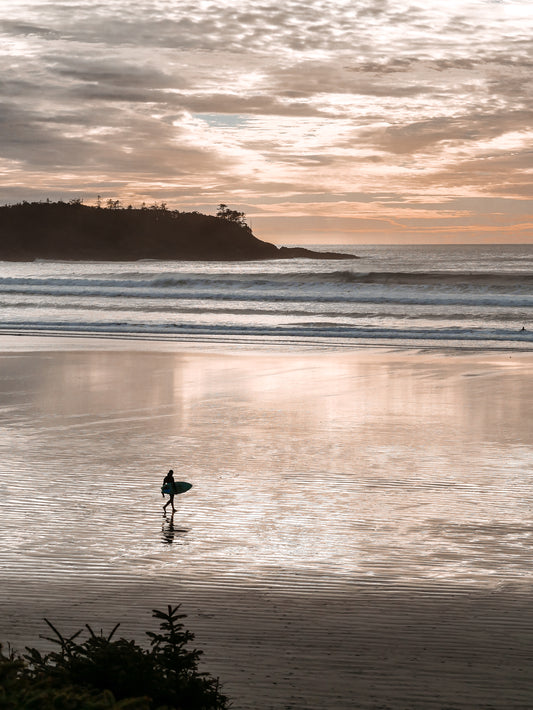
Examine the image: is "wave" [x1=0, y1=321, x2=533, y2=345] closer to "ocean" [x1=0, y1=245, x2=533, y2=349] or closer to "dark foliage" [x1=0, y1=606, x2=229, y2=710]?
"ocean" [x1=0, y1=245, x2=533, y2=349]

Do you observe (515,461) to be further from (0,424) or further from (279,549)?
(0,424)

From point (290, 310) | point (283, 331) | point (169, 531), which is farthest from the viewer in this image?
point (290, 310)

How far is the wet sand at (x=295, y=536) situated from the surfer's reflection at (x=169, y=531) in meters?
0.03

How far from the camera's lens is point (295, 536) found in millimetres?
8102

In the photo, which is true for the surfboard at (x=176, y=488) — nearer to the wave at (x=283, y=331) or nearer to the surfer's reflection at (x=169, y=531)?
the surfer's reflection at (x=169, y=531)

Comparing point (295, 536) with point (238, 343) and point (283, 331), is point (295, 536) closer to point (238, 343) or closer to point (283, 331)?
point (238, 343)

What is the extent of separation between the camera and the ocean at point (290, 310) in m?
32.1

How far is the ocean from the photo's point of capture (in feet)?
105

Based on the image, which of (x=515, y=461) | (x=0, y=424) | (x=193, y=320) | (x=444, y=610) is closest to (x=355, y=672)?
(x=444, y=610)

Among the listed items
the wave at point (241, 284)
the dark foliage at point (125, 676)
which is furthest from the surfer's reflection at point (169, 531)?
the wave at point (241, 284)

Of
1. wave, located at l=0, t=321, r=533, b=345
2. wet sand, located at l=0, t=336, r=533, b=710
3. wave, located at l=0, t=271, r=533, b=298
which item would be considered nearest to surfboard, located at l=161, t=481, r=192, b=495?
wet sand, located at l=0, t=336, r=533, b=710

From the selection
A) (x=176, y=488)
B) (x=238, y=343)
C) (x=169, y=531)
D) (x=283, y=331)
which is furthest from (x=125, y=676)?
(x=283, y=331)

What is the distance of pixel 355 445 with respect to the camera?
40.3ft

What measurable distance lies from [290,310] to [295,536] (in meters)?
36.7
